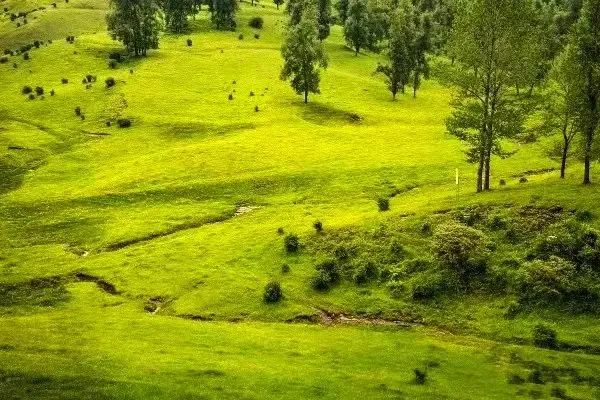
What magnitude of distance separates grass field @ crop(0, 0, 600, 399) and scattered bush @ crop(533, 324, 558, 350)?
0.72m

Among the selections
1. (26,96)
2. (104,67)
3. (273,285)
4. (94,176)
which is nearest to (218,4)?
(104,67)

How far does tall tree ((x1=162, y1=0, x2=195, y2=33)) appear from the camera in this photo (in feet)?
589

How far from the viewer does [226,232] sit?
73.0m

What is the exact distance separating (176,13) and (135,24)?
99.9 ft

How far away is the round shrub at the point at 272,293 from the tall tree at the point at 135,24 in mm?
108589

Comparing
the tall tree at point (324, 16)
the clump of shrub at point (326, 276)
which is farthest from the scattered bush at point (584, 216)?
Answer: the tall tree at point (324, 16)

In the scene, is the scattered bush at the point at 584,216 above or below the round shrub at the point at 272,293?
above

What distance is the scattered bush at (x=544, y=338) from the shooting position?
47.1 m

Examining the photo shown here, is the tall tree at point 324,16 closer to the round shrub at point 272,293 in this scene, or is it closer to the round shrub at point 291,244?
the round shrub at point 291,244

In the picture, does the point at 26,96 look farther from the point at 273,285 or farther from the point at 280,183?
the point at 273,285

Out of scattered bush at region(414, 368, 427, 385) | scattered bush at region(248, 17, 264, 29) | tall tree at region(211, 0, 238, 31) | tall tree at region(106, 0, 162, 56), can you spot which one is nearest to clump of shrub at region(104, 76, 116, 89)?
tall tree at region(106, 0, 162, 56)

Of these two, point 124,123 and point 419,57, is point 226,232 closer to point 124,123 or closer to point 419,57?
point 124,123

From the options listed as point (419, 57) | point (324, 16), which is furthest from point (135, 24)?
point (419, 57)

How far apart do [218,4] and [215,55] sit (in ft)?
113
